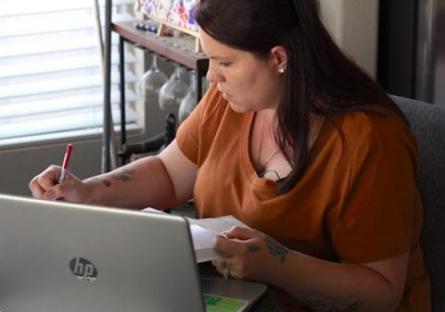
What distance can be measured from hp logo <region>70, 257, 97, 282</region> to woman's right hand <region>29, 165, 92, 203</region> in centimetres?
45

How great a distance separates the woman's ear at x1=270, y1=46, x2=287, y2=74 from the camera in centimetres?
164

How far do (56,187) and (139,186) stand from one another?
0.22 metres

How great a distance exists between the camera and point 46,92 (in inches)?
123

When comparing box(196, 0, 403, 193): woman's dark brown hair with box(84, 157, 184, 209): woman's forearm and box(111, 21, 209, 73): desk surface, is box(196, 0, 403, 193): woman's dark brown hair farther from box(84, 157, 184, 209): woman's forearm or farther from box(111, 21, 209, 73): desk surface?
box(111, 21, 209, 73): desk surface

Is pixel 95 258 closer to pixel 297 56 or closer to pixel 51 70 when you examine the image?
pixel 297 56

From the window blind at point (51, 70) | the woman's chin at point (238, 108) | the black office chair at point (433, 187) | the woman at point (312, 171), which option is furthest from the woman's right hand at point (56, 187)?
the window blind at point (51, 70)

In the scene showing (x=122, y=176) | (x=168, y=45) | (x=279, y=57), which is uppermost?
(x=279, y=57)

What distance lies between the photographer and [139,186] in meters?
1.92

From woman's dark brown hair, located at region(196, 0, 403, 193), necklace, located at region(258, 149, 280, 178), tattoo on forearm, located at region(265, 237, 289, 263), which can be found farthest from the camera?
necklace, located at region(258, 149, 280, 178)

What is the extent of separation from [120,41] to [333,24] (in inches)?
29.2

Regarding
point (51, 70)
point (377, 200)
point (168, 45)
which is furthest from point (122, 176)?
point (51, 70)

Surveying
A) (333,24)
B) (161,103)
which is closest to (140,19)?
(161,103)

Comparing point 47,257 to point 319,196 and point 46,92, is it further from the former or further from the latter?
point 46,92

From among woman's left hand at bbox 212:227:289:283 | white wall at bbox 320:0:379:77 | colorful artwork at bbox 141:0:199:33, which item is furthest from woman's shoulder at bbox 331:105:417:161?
colorful artwork at bbox 141:0:199:33
